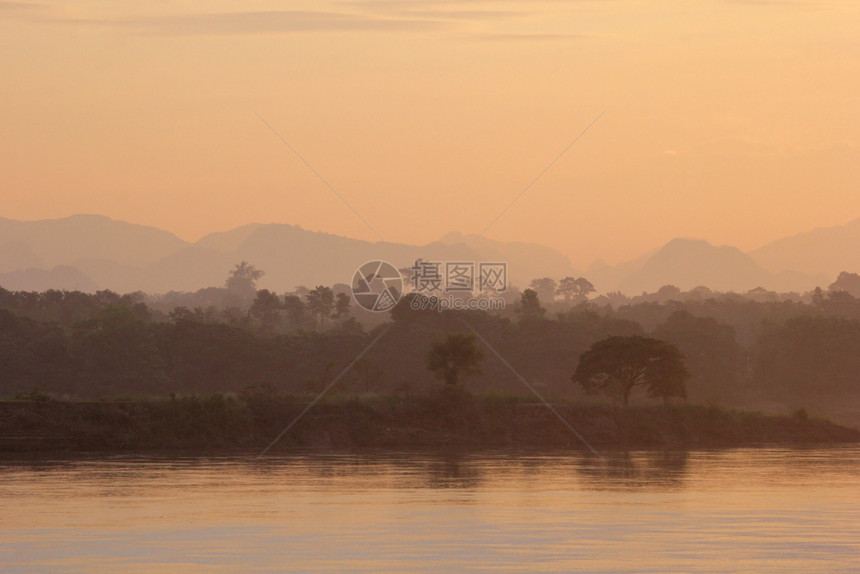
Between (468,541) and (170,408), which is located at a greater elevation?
(170,408)

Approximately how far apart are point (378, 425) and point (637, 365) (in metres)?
20.6

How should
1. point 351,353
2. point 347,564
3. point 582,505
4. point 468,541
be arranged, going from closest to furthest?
point 347,564, point 468,541, point 582,505, point 351,353

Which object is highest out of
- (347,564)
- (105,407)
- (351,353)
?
(351,353)

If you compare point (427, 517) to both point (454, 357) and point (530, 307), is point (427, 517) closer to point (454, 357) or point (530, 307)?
point (454, 357)

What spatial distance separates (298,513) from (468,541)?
8.72 metres

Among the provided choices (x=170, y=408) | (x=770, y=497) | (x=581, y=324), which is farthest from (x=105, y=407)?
(x=581, y=324)

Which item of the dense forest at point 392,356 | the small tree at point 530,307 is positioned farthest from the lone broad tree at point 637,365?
the small tree at point 530,307

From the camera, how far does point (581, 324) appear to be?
520 feet

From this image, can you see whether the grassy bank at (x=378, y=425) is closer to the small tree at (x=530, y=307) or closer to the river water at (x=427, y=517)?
the river water at (x=427, y=517)

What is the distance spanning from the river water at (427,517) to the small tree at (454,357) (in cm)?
2596

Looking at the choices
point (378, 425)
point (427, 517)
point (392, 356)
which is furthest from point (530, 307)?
point (427, 517)

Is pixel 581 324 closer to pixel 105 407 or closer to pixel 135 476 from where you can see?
pixel 105 407

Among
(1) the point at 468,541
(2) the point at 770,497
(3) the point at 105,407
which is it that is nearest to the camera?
(1) the point at 468,541

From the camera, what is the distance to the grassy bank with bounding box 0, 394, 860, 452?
7981cm
